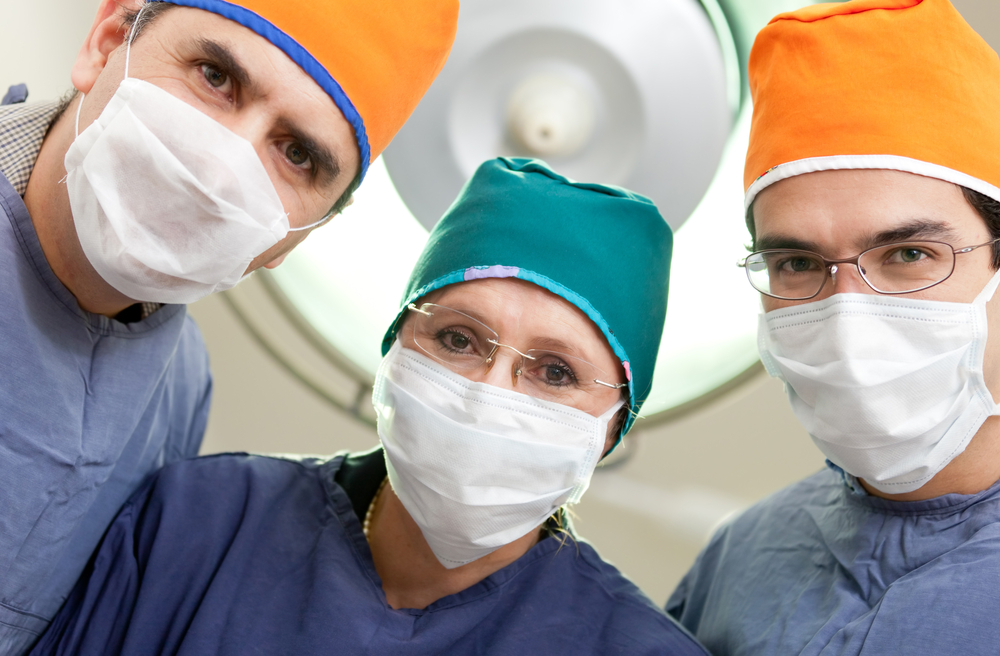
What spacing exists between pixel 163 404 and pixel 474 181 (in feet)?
2.55

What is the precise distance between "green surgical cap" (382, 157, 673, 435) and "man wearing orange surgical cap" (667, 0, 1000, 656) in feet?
0.64

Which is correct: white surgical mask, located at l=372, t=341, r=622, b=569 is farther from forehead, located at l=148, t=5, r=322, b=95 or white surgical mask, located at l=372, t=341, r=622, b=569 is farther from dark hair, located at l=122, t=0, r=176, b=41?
dark hair, located at l=122, t=0, r=176, b=41

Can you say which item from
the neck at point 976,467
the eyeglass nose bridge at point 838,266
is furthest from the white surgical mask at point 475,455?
the neck at point 976,467

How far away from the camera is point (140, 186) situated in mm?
1158

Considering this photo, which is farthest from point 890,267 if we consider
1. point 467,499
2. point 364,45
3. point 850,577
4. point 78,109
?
point 78,109

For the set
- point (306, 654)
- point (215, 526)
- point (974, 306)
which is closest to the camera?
point (974, 306)

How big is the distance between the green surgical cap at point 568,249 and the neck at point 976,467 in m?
0.50

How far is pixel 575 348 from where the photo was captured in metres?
1.38

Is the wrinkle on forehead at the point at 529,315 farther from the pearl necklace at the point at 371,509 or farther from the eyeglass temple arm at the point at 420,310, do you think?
the pearl necklace at the point at 371,509

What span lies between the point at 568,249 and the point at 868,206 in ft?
1.55

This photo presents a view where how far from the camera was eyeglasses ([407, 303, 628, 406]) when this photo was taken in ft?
4.50

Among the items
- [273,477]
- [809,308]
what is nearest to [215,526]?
[273,477]

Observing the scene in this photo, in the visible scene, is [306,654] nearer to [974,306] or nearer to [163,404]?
[163,404]

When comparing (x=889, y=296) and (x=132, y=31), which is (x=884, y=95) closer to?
(x=889, y=296)
